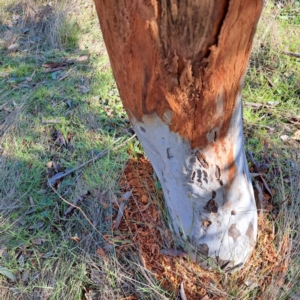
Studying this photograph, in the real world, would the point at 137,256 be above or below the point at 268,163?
below

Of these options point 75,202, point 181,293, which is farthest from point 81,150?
point 181,293

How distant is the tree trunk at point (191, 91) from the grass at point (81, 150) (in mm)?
585

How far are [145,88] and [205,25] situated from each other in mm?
284

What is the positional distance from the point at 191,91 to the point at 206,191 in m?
0.58

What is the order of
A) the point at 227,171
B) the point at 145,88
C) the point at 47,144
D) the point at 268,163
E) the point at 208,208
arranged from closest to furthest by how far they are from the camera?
the point at 145,88 → the point at 227,171 → the point at 208,208 → the point at 268,163 → the point at 47,144

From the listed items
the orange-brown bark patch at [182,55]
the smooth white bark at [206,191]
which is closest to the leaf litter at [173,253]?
the smooth white bark at [206,191]

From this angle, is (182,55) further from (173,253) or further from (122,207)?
(122,207)

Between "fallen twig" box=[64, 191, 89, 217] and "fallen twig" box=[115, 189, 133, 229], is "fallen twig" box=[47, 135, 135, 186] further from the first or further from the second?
"fallen twig" box=[115, 189, 133, 229]

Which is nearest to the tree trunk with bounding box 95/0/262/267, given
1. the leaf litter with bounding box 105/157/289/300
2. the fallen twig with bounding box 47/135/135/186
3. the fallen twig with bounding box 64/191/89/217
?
the leaf litter with bounding box 105/157/289/300

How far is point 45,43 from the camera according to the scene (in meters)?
3.92

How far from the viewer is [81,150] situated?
2715 millimetres

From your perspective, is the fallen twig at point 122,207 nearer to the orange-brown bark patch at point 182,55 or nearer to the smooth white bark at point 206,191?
the smooth white bark at point 206,191

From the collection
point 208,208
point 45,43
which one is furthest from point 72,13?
point 208,208

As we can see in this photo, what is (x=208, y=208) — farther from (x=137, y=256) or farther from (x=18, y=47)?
(x=18, y=47)
